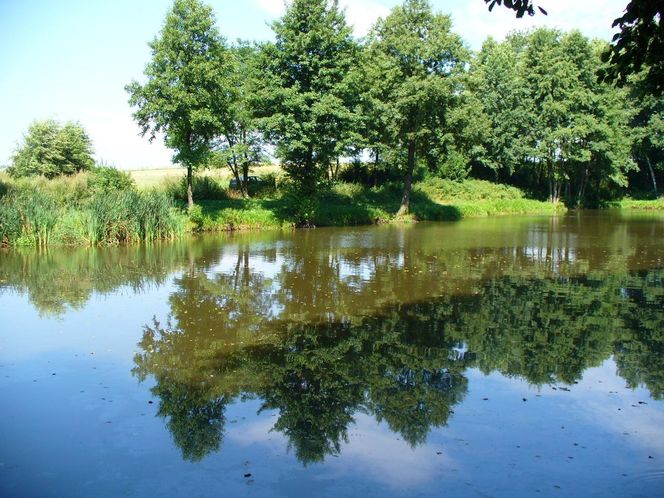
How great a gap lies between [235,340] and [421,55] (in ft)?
90.5

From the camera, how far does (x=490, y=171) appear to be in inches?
2167

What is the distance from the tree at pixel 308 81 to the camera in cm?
2884

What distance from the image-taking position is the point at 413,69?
Result: 33.6 metres

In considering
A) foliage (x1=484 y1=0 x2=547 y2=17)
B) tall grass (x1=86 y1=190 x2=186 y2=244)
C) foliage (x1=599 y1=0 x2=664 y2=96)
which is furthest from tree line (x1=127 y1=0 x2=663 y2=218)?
foliage (x1=484 y1=0 x2=547 y2=17)

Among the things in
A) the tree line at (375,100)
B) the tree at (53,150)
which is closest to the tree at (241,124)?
the tree line at (375,100)

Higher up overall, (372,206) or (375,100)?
(375,100)

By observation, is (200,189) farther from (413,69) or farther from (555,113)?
(555,113)

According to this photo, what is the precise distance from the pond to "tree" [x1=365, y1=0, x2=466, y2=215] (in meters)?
19.5

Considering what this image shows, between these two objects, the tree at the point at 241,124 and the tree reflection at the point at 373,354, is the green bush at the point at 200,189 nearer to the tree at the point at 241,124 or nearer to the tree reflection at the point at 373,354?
the tree at the point at 241,124

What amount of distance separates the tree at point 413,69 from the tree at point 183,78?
9.52 metres

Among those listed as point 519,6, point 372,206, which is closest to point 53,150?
point 372,206

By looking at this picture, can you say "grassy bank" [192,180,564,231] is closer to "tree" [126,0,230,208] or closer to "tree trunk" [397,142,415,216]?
"tree trunk" [397,142,415,216]

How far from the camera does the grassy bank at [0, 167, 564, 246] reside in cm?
2253

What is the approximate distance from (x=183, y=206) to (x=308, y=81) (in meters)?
9.18
